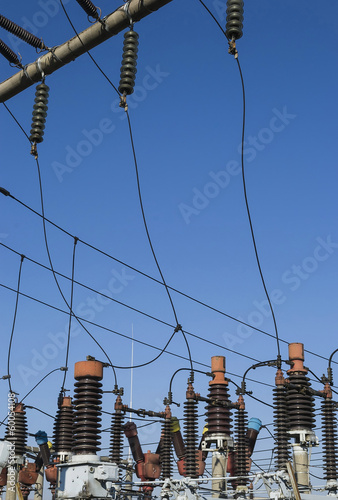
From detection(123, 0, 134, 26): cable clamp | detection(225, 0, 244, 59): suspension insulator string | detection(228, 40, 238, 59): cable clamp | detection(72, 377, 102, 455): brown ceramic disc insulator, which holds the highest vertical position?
detection(123, 0, 134, 26): cable clamp

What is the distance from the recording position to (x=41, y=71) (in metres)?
9.24

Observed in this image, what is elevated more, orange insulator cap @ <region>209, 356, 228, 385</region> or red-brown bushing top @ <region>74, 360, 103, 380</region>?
orange insulator cap @ <region>209, 356, 228, 385</region>

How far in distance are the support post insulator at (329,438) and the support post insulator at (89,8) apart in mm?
11211

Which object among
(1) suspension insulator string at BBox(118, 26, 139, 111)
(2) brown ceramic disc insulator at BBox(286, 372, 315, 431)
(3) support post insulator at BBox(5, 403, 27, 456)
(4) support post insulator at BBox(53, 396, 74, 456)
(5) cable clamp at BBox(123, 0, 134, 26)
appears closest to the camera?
(5) cable clamp at BBox(123, 0, 134, 26)

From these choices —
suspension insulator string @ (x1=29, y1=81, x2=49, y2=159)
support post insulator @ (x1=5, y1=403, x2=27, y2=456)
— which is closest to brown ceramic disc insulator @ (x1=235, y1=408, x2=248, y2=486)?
support post insulator @ (x1=5, y1=403, x2=27, y2=456)

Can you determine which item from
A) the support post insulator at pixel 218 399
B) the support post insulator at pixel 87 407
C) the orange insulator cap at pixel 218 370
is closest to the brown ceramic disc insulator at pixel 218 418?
the support post insulator at pixel 218 399

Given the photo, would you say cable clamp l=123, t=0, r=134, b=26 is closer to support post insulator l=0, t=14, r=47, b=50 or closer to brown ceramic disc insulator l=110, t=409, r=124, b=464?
support post insulator l=0, t=14, r=47, b=50

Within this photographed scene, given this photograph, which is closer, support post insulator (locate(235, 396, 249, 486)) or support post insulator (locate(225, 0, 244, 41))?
support post insulator (locate(225, 0, 244, 41))

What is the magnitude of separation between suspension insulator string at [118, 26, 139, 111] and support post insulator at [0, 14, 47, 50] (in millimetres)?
1097

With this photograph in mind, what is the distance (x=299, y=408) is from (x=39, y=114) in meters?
7.87

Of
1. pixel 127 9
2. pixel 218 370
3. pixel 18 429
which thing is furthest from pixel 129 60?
pixel 18 429

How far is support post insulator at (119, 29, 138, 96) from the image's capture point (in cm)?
884

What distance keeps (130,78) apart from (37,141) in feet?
5.85

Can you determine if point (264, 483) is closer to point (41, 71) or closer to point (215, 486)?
point (215, 486)
